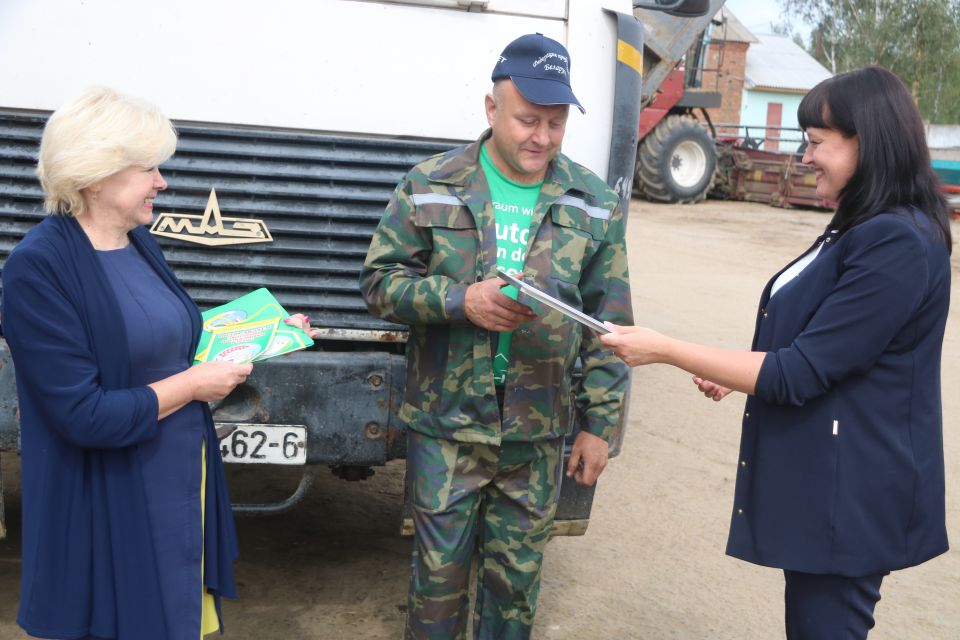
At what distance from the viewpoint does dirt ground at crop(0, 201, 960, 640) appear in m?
4.11

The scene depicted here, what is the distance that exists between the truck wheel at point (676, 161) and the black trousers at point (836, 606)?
17.0 meters

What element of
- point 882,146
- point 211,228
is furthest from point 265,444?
point 882,146

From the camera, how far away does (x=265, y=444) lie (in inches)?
139

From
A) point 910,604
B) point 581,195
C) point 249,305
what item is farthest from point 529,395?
point 910,604

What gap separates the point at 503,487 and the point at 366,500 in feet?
7.45

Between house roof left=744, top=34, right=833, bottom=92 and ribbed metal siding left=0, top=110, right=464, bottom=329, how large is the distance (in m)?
53.2

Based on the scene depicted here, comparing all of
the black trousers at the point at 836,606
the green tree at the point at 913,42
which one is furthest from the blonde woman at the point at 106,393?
the green tree at the point at 913,42

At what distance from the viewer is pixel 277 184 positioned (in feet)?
12.2

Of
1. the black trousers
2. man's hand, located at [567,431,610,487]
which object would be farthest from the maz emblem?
the black trousers

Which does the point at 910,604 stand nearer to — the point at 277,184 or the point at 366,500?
the point at 366,500

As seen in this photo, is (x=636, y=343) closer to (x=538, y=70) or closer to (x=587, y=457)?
(x=587, y=457)

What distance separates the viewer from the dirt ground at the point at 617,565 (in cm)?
411

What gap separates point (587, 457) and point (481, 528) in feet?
1.20

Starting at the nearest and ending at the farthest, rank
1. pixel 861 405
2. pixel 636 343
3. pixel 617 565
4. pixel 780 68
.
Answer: pixel 861 405 < pixel 636 343 < pixel 617 565 < pixel 780 68
